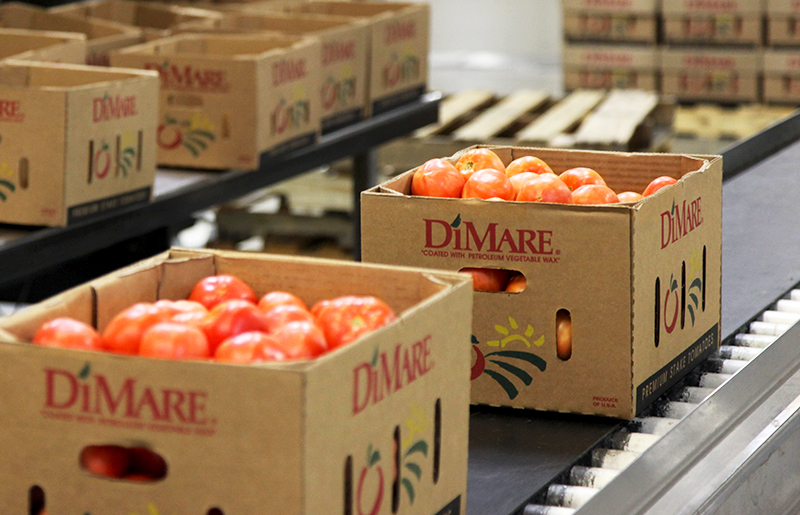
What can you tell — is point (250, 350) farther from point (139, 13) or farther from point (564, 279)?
point (139, 13)

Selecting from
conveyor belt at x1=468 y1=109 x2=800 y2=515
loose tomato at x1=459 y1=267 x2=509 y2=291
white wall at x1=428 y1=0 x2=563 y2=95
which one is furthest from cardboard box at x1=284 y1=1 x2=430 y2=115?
white wall at x1=428 y1=0 x2=563 y2=95

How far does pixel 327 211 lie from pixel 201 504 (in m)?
3.85

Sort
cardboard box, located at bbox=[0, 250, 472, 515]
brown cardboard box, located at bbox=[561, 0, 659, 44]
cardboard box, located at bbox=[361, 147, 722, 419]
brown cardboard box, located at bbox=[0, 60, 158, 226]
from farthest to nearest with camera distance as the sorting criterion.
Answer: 1. brown cardboard box, located at bbox=[561, 0, 659, 44]
2. brown cardboard box, located at bbox=[0, 60, 158, 226]
3. cardboard box, located at bbox=[361, 147, 722, 419]
4. cardboard box, located at bbox=[0, 250, 472, 515]

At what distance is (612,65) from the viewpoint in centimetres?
650

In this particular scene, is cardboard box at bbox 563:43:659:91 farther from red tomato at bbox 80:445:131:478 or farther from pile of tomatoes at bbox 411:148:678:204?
red tomato at bbox 80:445:131:478

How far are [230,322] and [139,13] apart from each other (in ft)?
10.7

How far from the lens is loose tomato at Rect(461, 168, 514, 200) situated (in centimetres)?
153

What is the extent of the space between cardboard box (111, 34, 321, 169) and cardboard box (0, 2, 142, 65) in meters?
0.16

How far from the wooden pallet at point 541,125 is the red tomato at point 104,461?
324 cm

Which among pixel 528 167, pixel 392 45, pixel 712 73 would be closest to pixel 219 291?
pixel 528 167

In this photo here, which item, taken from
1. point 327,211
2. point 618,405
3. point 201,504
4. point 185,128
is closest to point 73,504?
point 201,504

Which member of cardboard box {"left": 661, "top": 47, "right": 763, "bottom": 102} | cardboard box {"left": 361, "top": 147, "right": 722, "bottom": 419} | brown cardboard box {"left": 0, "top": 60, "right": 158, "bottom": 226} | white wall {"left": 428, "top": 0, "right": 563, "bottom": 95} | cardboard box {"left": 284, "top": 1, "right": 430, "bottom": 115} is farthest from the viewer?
white wall {"left": 428, "top": 0, "right": 563, "bottom": 95}

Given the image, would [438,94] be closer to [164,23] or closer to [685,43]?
[164,23]

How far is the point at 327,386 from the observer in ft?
3.06
